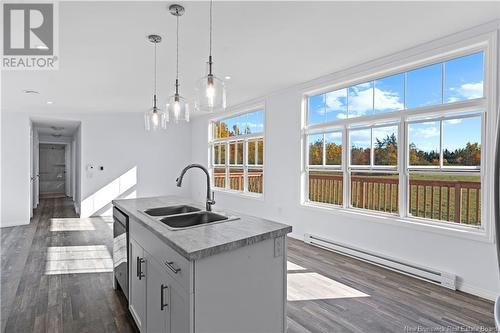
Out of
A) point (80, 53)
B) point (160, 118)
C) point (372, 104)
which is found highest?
point (80, 53)

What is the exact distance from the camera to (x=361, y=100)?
3.94 metres

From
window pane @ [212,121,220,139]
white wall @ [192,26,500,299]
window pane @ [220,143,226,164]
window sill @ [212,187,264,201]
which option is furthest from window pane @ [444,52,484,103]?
window pane @ [212,121,220,139]

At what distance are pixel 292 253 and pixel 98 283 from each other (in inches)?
97.1

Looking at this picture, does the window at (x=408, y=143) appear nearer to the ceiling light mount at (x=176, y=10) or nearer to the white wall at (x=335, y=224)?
the white wall at (x=335, y=224)

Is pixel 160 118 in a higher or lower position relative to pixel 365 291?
higher

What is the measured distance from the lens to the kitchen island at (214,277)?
142 cm

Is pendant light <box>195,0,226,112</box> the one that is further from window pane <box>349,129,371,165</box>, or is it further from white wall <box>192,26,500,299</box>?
white wall <box>192,26,500,299</box>

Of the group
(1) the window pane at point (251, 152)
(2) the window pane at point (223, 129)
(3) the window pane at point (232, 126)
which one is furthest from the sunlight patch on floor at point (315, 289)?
(2) the window pane at point (223, 129)

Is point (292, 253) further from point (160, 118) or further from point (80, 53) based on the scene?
point (80, 53)

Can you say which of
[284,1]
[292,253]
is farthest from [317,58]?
[292,253]

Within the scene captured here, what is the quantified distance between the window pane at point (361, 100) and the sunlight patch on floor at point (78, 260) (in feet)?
A: 12.8

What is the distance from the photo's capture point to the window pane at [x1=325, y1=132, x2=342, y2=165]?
168 inches

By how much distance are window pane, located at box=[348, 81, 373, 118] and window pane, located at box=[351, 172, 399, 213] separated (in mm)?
867

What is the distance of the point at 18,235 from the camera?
16.7 ft
